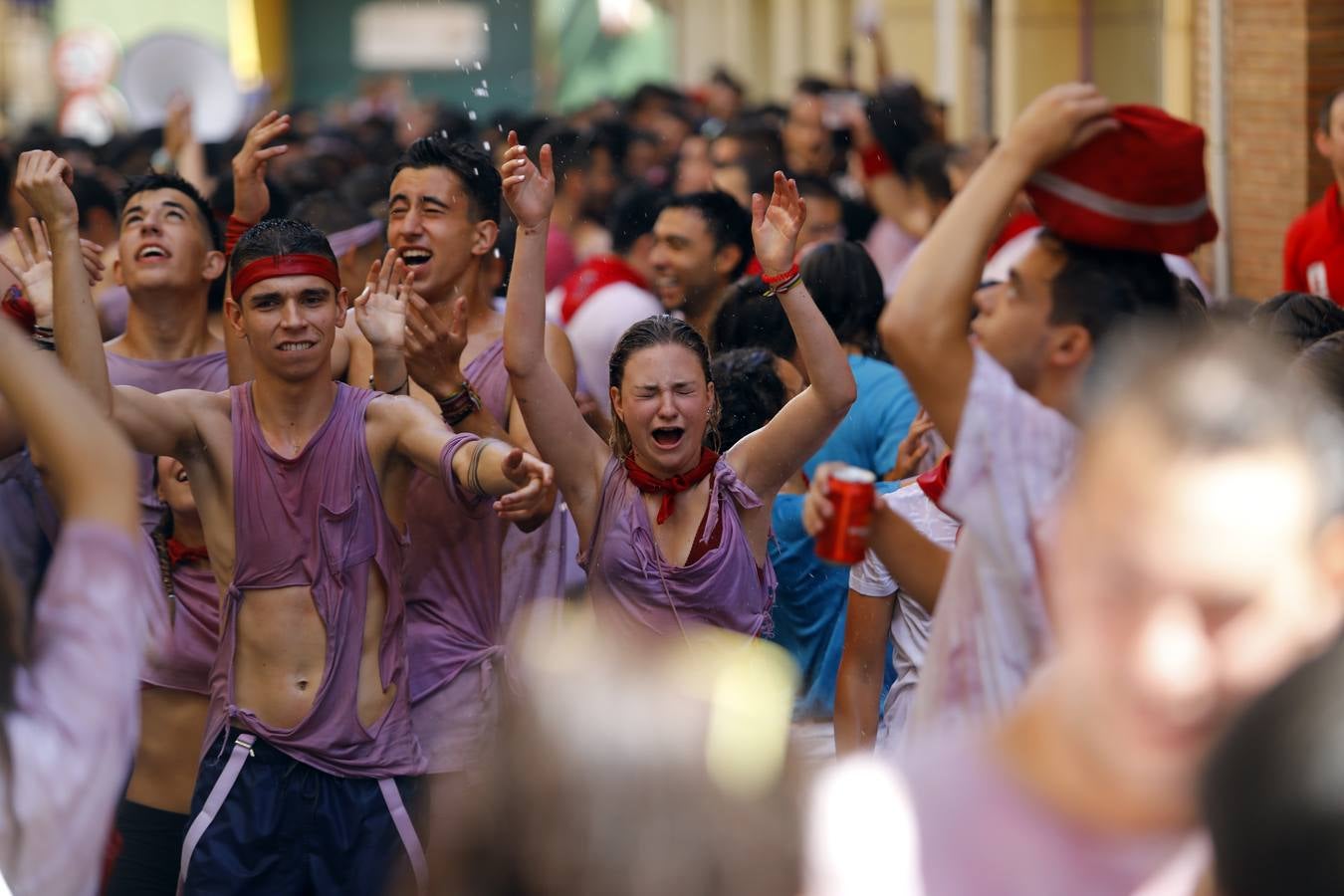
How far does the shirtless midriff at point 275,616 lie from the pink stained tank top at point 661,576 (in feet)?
1.56

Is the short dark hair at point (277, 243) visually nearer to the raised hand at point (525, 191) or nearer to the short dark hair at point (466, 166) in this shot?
the raised hand at point (525, 191)

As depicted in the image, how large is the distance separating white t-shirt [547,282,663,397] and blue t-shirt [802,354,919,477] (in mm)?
1881

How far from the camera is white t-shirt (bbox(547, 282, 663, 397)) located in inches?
278

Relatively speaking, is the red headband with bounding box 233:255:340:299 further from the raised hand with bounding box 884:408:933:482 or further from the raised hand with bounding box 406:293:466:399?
the raised hand with bounding box 884:408:933:482

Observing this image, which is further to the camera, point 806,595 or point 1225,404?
point 806,595

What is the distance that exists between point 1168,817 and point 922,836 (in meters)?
0.28

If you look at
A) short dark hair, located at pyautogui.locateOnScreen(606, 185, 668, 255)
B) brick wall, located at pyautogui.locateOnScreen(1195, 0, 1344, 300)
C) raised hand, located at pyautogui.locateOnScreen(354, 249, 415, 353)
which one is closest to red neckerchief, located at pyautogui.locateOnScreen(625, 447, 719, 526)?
raised hand, located at pyautogui.locateOnScreen(354, 249, 415, 353)

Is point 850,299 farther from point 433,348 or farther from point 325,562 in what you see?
point 325,562

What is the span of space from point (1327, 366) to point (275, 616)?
7.09ft

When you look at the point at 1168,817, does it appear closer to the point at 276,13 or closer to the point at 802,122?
the point at 802,122

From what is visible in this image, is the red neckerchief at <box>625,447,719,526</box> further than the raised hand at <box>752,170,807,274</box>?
No

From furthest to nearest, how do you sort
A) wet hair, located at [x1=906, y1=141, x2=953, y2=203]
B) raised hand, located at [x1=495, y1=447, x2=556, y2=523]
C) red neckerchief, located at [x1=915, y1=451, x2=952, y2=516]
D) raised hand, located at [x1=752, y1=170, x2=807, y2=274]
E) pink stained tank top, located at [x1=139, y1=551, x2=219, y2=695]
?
wet hair, located at [x1=906, y1=141, x2=953, y2=203]
pink stained tank top, located at [x1=139, y1=551, x2=219, y2=695]
raised hand, located at [x1=752, y1=170, x2=807, y2=274]
red neckerchief, located at [x1=915, y1=451, x2=952, y2=516]
raised hand, located at [x1=495, y1=447, x2=556, y2=523]

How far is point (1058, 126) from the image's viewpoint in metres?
2.67

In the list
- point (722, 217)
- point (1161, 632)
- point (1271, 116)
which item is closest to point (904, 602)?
point (1161, 632)
